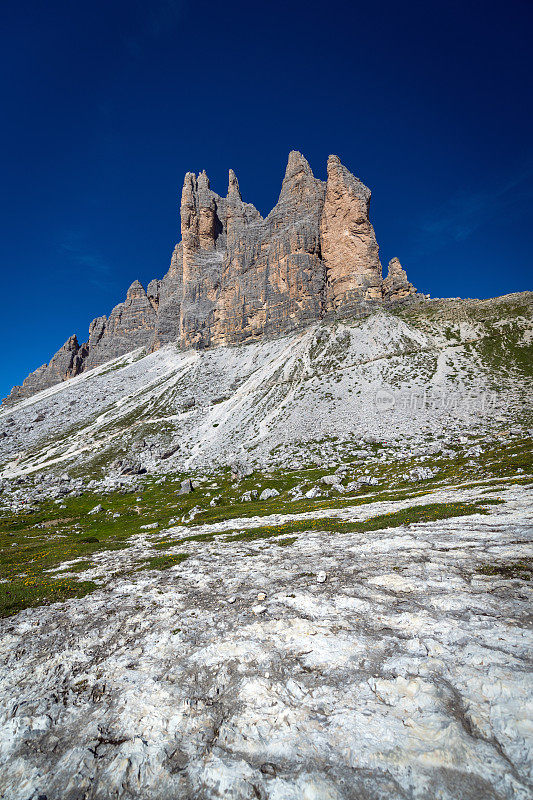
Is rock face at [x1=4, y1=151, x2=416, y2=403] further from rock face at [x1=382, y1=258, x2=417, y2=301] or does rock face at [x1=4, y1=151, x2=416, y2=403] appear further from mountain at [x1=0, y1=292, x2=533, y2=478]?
mountain at [x1=0, y1=292, x2=533, y2=478]

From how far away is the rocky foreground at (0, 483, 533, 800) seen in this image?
5.20m

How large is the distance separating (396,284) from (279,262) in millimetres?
41166

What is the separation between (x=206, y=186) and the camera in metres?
156

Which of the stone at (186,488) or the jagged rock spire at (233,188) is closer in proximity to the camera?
the stone at (186,488)

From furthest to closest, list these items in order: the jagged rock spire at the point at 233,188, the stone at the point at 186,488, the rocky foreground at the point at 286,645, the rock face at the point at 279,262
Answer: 1. the jagged rock spire at the point at 233,188
2. the rock face at the point at 279,262
3. the stone at the point at 186,488
4. the rocky foreground at the point at 286,645

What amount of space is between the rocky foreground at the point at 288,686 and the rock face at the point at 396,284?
9583 centimetres

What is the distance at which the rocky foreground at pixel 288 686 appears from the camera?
520 centimetres

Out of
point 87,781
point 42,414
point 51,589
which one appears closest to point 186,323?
point 42,414

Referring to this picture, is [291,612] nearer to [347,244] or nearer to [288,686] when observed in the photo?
[288,686]

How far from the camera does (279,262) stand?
377 ft

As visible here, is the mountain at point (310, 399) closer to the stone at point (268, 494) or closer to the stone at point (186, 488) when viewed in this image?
the stone at point (268, 494)

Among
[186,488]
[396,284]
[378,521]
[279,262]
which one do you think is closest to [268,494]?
[186,488]

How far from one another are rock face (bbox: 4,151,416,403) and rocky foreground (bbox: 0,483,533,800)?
94.5 metres

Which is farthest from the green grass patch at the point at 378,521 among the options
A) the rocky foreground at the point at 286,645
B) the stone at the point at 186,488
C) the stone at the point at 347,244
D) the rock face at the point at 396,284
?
the rock face at the point at 396,284
